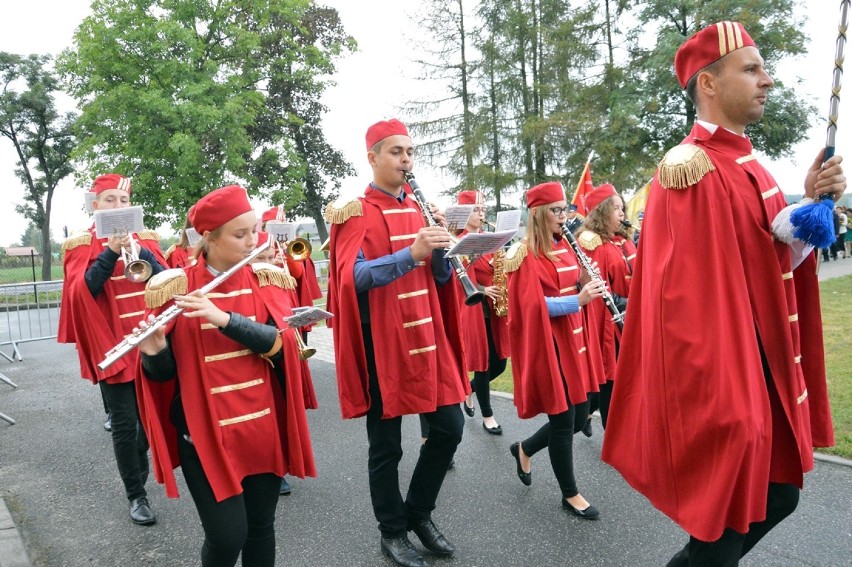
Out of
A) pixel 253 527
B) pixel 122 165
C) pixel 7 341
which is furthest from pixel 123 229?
pixel 122 165

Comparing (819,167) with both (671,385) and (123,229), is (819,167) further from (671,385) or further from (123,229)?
(123,229)

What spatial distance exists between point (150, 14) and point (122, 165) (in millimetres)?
4921

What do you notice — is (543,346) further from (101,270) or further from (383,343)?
(101,270)

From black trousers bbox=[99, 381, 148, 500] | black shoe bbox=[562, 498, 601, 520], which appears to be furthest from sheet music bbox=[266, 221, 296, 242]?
black shoe bbox=[562, 498, 601, 520]

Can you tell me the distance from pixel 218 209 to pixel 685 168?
193cm

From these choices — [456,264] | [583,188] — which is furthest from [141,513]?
[583,188]

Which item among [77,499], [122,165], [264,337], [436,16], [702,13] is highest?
[436,16]

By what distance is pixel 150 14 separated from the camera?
2031 centimetres

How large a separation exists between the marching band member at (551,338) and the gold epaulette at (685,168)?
76.5 inches

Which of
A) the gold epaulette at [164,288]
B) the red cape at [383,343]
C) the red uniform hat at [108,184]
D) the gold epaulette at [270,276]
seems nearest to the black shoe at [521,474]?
the red cape at [383,343]

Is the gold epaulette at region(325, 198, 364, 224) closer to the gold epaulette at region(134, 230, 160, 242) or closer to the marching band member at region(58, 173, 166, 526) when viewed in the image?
the marching band member at region(58, 173, 166, 526)

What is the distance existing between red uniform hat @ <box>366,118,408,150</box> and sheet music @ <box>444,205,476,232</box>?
947mm

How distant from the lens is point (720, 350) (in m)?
2.09

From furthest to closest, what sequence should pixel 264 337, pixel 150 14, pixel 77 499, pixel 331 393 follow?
pixel 150 14
pixel 331 393
pixel 77 499
pixel 264 337
